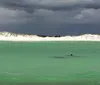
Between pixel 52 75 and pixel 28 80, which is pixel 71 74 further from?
pixel 28 80

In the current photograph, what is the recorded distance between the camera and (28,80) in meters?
29.6

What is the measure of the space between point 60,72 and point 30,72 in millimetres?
2727

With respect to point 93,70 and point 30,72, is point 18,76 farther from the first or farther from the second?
point 93,70

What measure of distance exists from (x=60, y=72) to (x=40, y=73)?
78.7 inches

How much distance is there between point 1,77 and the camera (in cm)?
3106

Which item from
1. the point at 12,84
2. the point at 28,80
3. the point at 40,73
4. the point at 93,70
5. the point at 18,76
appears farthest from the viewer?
the point at 93,70

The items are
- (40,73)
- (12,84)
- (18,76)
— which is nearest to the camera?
(12,84)

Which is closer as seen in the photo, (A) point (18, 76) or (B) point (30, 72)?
(A) point (18, 76)

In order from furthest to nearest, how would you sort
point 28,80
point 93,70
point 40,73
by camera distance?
point 93,70
point 40,73
point 28,80

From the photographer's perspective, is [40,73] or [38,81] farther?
[40,73]

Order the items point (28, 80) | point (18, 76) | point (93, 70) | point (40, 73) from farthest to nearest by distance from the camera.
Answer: point (93, 70) → point (40, 73) → point (18, 76) → point (28, 80)

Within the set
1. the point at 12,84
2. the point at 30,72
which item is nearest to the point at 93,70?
the point at 30,72

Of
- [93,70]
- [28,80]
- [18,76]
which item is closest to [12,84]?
[28,80]

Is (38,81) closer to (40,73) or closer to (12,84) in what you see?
(12,84)
